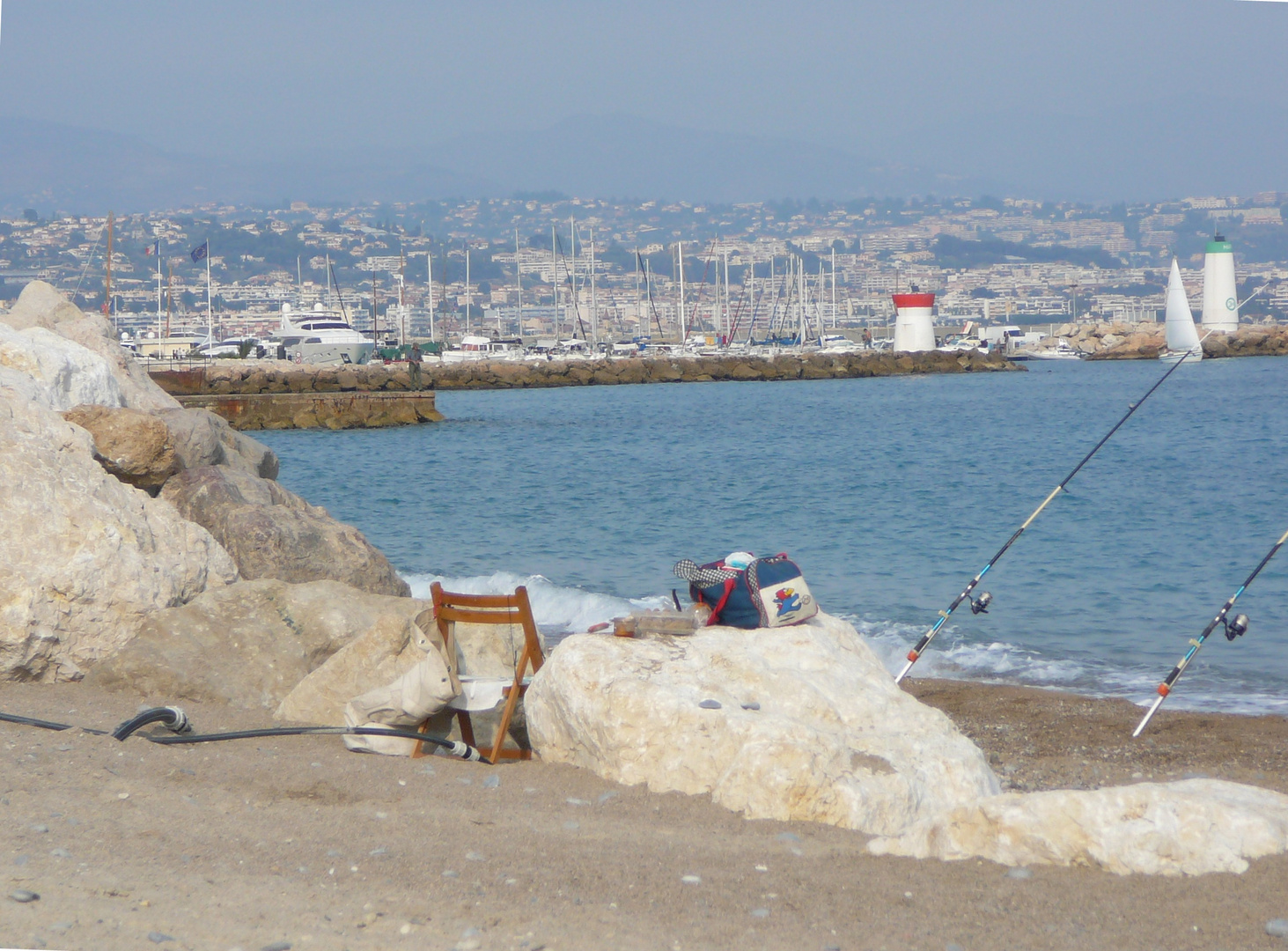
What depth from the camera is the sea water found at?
9.23 m

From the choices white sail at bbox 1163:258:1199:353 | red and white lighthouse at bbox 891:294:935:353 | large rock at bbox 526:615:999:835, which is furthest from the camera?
red and white lighthouse at bbox 891:294:935:353

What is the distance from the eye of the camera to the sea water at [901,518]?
9234 millimetres

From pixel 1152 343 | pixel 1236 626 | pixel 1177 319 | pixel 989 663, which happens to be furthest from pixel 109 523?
pixel 1152 343

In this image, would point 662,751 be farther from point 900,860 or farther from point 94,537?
point 94,537

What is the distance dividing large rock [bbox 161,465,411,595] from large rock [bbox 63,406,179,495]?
17cm

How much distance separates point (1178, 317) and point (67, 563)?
66.9 metres

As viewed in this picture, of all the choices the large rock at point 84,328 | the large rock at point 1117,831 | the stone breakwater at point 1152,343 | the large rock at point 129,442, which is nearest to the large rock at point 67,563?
the large rock at point 129,442

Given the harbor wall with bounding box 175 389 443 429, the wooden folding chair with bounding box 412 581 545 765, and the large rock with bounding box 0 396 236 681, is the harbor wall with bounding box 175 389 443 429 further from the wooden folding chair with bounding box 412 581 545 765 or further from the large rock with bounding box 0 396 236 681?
the wooden folding chair with bounding box 412 581 545 765

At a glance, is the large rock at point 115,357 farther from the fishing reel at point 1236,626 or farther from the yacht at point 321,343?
the yacht at point 321,343

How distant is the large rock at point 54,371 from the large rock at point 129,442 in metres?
0.26

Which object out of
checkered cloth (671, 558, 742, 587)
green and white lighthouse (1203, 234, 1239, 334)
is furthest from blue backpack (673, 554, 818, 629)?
green and white lighthouse (1203, 234, 1239, 334)

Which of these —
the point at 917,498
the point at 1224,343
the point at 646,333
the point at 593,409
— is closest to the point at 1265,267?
the point at 1224,343

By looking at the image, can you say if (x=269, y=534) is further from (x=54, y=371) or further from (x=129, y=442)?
(x=54, y=371)

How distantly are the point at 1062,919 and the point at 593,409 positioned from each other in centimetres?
4061
